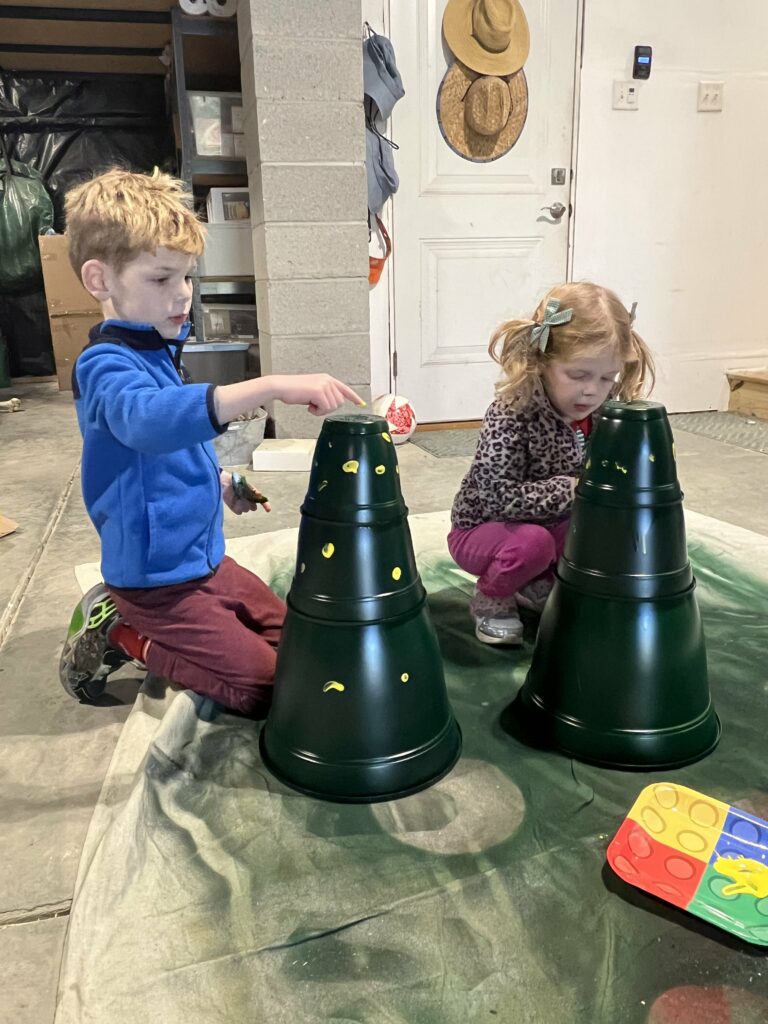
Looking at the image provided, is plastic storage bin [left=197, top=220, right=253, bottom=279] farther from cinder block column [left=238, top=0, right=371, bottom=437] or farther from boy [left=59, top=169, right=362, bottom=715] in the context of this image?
boy [left=59, top=169, right=362, bottom=715]

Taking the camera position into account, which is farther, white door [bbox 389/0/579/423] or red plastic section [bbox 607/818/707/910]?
white door [bbox 389/0/579/423]

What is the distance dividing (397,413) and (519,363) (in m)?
1.61

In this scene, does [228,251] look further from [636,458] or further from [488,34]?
[636,458]

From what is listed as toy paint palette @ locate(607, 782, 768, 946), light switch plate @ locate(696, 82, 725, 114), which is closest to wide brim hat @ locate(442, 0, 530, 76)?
light switch plate @ locate(696, 82, 725, 114)

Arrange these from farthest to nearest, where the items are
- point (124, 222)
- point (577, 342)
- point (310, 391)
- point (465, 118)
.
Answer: point (465, 118) < point (577, 342) < point (124, 222) < point (310, 391)

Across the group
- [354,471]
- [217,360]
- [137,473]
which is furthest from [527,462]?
[217,360]

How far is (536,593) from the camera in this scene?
1.46 metres

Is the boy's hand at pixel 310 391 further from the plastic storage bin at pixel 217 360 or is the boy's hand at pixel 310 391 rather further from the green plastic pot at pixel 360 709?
the plastic storage bin at pixel 217 360

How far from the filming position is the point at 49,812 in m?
0.94

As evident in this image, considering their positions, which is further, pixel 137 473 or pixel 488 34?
pixel 488 34

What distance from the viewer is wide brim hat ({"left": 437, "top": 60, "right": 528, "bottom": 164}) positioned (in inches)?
116

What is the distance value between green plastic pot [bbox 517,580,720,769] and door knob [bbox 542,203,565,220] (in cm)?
257

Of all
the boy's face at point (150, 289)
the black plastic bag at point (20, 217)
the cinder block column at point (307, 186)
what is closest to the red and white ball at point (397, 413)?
the cinder block column at point (307, 186)

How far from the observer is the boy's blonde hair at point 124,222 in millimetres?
1021
